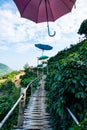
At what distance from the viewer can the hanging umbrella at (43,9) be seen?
6348 millimetres

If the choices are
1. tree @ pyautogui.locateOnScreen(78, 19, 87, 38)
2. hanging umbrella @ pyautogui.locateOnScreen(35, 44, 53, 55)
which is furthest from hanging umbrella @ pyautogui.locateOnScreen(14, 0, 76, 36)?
tree @ pyautogui.locateOnScreen(78, 19, 87, 38)

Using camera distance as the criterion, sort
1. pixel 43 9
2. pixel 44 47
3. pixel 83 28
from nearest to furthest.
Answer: pixel 43 9 < pixel 44 47 < pixel 83 28

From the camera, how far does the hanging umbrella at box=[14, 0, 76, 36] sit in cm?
635

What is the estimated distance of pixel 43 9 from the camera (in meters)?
6.74

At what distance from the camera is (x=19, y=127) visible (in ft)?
23.9

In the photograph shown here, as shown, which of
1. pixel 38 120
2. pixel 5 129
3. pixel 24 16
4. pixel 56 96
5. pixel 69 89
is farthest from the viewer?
pixel 5 129

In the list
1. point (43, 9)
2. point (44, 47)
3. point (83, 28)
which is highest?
point (83, 28)

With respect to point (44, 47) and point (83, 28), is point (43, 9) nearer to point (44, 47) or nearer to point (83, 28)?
point (44, 47)

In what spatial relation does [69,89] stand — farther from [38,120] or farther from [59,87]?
[38,120]

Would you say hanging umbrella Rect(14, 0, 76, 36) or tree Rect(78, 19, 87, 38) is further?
tree Rect(78, 19, 87, 38)

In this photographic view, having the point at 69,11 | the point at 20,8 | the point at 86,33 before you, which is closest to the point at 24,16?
the point at 20,8

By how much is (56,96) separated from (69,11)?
206 cm

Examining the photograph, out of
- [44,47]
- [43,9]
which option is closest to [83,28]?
[44,47]

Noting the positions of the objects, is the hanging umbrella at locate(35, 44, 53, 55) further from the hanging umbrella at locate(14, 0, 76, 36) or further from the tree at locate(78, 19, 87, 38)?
the hanging umbrella at locate(14, 0, 76, 36)
